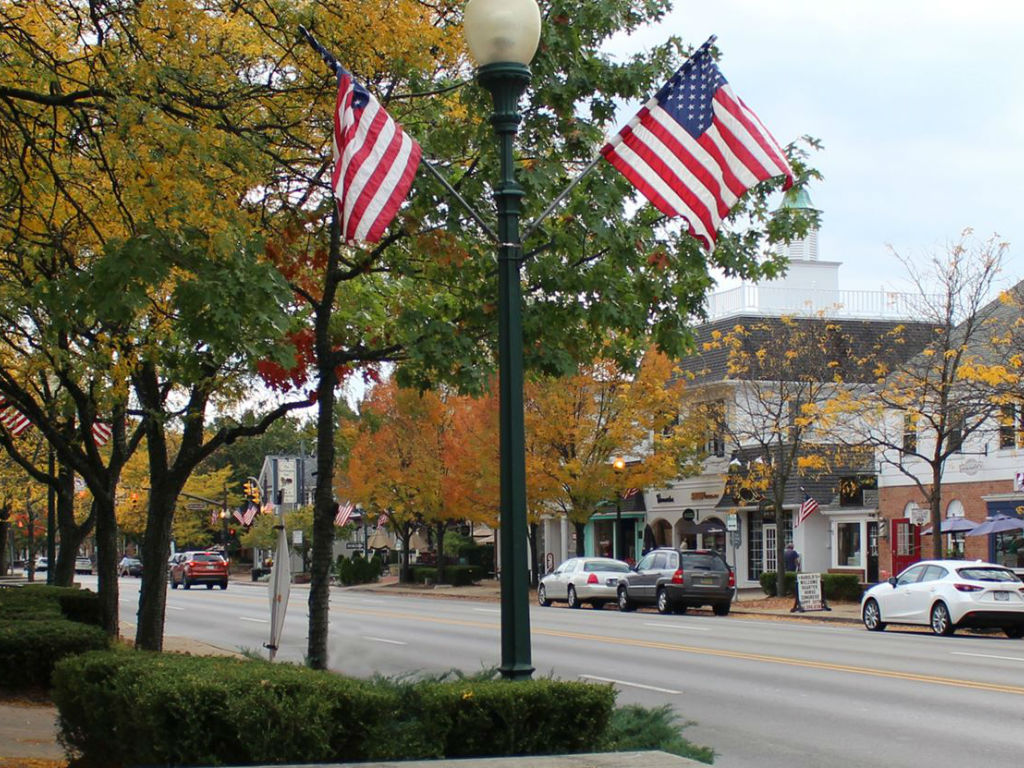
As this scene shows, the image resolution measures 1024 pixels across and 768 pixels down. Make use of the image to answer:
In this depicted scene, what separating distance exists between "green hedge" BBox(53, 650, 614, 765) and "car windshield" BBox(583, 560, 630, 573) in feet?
101

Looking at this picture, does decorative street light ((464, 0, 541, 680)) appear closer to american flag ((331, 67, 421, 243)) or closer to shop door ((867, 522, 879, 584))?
american flag ((331, 67, 421, 243))

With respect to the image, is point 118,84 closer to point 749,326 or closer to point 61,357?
point 61,357

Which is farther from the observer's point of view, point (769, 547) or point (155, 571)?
point (769, 547)

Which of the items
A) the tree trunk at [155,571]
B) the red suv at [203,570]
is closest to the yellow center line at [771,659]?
the tree trunk at [155,571]

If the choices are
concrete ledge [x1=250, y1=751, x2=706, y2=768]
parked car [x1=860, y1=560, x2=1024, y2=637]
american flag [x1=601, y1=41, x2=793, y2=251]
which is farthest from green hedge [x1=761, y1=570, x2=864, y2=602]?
concrete ledge [x1=250, y1=751, x2=706, y2=768]

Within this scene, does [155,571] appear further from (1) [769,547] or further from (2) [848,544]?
(1) [769,547]

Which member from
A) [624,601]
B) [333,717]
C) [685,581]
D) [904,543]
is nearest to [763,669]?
[333,717]

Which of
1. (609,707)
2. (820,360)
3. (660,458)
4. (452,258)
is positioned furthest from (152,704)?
(660,458)

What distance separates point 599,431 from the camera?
42438mm

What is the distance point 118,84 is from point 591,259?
500cm

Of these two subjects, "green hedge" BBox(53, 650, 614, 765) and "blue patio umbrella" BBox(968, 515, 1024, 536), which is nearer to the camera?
"green hedge" BBox(53, 650, 614, 765)

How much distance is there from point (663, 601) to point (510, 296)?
88.1ft

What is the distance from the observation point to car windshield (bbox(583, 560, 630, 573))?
126 feet

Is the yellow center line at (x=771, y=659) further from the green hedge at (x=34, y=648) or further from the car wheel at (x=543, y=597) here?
the car wheel at (x=543, y=597)
